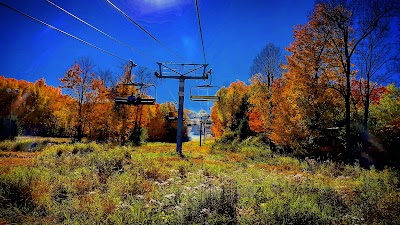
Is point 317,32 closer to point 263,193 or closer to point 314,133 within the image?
point 314,133

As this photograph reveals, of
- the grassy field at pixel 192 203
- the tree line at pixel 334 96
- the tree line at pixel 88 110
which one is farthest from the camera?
the tree line at pixel 88 110

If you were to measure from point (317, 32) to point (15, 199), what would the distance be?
20361mm

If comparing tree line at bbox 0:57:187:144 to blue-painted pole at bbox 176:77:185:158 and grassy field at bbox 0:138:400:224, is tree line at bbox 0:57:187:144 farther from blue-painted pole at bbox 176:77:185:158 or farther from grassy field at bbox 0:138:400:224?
grassy field at bbox 0:138:400:224

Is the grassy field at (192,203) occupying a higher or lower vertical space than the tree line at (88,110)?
lower

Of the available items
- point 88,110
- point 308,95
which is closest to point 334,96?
point 308,95

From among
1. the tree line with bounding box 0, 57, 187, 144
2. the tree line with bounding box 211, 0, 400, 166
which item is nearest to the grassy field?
the tree line with bounding box 211, 0, 400, 166

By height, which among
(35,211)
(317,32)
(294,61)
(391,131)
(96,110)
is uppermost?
(317,32)

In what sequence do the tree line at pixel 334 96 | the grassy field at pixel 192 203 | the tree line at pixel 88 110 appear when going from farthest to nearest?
the tree line at pixel 88 110 → the tree line at pixel 334 96 → the grassy field at pixel 192 203

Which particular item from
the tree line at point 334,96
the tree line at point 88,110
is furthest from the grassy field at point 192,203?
the tree line at point 88,110

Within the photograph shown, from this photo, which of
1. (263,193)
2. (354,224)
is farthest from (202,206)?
(354,224)

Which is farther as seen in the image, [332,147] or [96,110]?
[96,110]

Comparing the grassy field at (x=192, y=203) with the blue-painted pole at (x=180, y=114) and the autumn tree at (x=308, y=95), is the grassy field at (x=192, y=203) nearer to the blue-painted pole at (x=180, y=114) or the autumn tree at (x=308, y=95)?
the autumn tree at (x=308, y=95)

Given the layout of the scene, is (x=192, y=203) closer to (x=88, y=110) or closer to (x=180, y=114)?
(x=180, y=114)

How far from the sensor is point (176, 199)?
7.06 m
